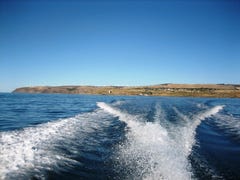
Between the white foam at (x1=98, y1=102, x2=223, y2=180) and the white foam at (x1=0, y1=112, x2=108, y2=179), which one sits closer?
the white foam at (x1=0, y1=112, x2=108, y2=179)

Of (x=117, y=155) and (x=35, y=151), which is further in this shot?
(x=117, y=155)

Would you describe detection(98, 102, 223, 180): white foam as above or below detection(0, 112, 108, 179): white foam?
below

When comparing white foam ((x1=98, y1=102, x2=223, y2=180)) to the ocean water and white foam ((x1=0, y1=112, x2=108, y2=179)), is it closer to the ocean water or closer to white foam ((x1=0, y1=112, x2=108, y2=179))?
the ocean water

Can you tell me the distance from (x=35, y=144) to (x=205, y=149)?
8.53 m

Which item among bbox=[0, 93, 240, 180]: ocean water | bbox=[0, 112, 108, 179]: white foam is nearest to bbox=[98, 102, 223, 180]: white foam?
bbox=[0, 93, 240, 180]: ocean water

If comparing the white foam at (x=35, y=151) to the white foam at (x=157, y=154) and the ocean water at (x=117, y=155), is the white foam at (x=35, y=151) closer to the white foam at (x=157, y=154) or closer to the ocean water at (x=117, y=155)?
the ocean water at (x=117, y=155)

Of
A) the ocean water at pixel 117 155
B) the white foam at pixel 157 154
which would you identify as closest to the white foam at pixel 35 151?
the ocean water at pixel 117 155

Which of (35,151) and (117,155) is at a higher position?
(35,151)

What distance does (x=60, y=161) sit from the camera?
10.1 metres

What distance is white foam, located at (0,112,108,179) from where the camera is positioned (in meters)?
8.75

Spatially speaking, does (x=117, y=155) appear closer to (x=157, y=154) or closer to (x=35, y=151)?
(x=157, y=154)

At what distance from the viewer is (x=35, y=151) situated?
11.1m

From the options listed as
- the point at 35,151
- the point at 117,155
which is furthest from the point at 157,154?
the point at 35,151

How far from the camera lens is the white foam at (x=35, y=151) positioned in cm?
875
